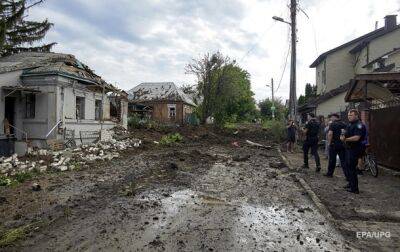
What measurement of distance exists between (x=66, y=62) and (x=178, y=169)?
10.7 meters

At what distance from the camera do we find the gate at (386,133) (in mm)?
10711

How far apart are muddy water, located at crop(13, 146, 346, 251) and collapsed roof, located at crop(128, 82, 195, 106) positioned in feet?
129

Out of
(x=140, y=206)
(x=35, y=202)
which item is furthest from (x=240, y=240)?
(x=35, y=202)

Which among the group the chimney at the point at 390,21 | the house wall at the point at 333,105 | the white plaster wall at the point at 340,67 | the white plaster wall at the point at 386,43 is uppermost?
the chimney at the point at 390,21

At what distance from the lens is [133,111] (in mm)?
41562

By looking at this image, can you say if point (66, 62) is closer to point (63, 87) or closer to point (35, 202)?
point (63, 87)

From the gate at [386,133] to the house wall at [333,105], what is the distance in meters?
12.9

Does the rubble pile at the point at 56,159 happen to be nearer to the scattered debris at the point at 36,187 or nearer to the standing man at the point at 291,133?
the scattered debris at the point at 36,187

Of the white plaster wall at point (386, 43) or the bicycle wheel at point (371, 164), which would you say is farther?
the white plaster wall at point (386, 43)

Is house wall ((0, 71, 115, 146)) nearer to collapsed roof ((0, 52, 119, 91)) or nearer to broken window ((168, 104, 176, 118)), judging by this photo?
collapsed roof ((0, 52, 119, 91))

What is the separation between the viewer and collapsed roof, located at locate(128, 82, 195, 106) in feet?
160

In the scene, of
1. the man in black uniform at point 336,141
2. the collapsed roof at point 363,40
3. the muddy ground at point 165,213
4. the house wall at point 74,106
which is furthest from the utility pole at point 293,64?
the house wall at point 74,106

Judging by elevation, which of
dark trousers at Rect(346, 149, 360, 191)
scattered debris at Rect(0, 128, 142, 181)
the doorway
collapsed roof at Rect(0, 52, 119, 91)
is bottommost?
scattered debris at Rect(0, 128, 142, 181)

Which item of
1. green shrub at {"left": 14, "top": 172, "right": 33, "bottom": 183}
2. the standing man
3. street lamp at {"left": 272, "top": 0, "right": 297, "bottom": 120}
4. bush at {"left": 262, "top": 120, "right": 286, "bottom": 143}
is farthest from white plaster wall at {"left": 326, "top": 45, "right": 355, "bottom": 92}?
green shrub at {"left": 14, "top": 172, "right": 33, "bottom": 183}
